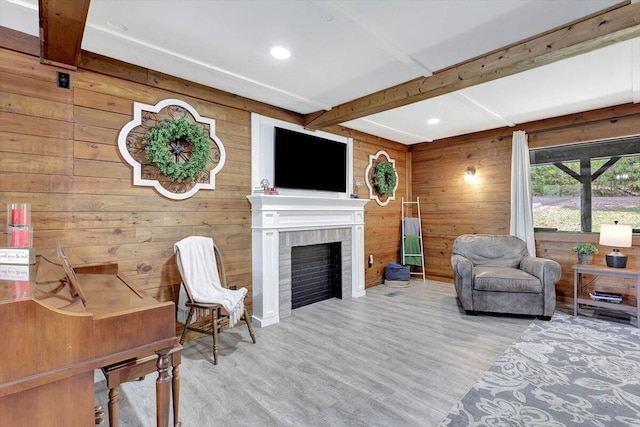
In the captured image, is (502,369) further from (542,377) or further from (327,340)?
(327,340)

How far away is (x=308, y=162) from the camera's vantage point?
4.19 meters

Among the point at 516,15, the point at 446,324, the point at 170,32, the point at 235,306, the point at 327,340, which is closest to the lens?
the point at 516,15

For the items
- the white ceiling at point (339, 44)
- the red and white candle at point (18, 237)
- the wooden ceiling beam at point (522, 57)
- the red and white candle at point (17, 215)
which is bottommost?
the red and white candle at point (18, 237)

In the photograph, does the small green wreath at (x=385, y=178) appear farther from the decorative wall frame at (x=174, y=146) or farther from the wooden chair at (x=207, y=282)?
the wooden chair at (x=207, y=282)

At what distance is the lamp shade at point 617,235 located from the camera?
347 centimetres

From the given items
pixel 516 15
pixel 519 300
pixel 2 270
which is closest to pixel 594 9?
pixel 516 15

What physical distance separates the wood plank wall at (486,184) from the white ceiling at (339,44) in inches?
17.5

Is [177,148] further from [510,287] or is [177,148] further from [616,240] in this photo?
[616,240]

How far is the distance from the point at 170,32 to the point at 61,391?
7.41 ft

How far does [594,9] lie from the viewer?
79.5 inches

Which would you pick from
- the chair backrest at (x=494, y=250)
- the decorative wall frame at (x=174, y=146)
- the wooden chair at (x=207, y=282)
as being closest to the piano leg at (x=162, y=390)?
the wooden chair at (x=207, y=282)

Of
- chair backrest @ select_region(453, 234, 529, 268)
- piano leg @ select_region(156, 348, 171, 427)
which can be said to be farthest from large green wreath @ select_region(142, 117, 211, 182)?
chair backrest @ select_region(453, 234, 529, 268)

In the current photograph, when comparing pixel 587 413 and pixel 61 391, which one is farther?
pixel 587 413

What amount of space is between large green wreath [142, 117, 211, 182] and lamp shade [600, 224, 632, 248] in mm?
4502
